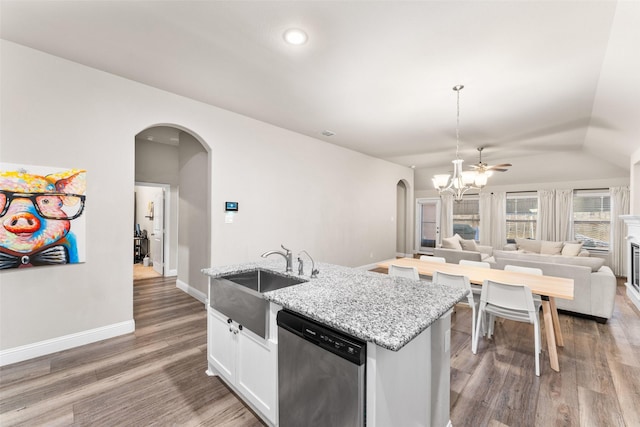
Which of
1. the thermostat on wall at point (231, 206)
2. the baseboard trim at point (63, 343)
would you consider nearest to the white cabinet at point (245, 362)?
the baseboard trim at point (63, 343)

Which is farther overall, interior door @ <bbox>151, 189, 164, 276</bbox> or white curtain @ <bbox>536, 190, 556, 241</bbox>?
white curtain @ <bbox>536, 190, 556, 241</bbox>

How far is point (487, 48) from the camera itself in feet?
7.59

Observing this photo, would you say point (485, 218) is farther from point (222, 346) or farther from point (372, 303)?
point (222, 346)

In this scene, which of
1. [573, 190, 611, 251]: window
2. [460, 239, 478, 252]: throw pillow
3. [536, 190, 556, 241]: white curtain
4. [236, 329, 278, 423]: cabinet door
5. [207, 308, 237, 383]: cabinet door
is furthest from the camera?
[536, 190, 556, 241]: white curtain

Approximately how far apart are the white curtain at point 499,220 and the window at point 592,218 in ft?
4.87

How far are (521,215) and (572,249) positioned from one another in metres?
2.39

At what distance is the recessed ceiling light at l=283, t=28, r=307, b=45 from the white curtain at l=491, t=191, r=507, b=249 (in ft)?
25.6

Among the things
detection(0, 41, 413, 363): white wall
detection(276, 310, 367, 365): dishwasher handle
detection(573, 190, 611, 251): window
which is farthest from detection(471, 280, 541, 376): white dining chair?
detection(573, 190, 611, 251): window

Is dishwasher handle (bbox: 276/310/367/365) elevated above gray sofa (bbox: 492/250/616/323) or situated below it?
above

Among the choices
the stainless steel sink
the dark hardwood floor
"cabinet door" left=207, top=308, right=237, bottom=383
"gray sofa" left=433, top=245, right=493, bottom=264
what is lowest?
the dark hardwood floor

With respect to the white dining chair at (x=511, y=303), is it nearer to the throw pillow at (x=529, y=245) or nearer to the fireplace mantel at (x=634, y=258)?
the fireplace mantel at (x=634, y=258)

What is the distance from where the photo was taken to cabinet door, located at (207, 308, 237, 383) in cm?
198

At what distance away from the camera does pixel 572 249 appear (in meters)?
5.47

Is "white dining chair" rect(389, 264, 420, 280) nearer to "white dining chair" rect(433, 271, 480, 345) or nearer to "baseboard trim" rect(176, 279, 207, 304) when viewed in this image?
"white dining chair" rect(433, 271, 480, 345)
